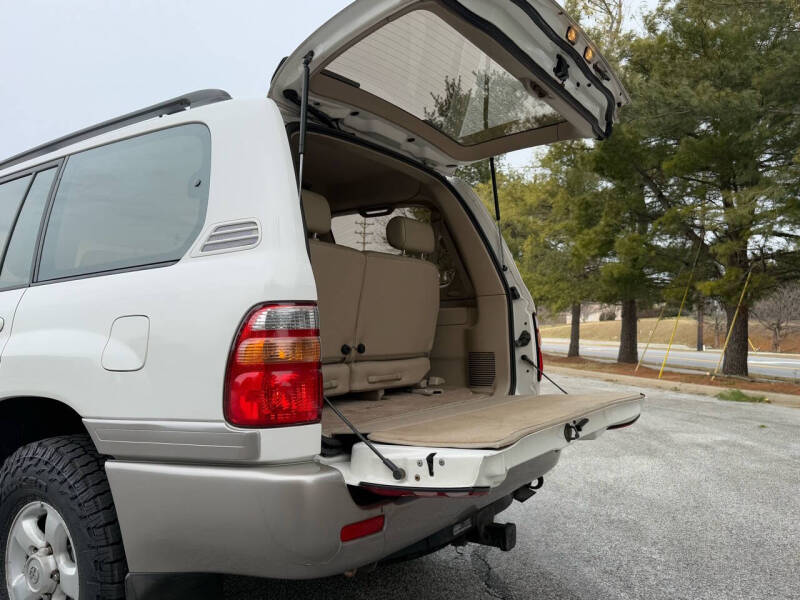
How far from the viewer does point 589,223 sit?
1585cm

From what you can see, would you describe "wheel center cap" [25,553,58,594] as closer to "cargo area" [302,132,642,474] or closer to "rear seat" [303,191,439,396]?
"cargo area" [302,132,642,474]

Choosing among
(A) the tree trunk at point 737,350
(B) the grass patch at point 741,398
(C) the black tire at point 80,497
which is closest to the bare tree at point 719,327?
(A) the tree trunk at point 737,350

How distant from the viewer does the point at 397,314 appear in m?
3.77

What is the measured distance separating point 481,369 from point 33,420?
233 cm

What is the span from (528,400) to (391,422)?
830 mm

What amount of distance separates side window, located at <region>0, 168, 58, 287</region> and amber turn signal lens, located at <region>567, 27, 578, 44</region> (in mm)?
2255

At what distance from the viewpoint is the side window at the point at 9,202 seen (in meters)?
3.04

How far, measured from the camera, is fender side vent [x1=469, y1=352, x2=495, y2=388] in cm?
386

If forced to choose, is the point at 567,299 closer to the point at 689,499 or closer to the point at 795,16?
the point at 795,16

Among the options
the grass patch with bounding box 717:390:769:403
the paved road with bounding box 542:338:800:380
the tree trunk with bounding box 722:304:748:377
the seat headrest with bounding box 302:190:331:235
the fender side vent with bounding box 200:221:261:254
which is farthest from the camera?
the paved road with bounding box 542:338:800:380

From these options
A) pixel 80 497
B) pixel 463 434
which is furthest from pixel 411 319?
pixel 80 497

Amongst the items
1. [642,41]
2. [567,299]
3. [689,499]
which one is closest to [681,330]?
[567,299]

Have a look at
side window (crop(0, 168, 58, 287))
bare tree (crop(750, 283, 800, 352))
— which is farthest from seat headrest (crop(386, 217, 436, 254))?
bare tree (crop(750, 283, 800, 352))

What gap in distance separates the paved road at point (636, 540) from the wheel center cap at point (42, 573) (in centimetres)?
98
